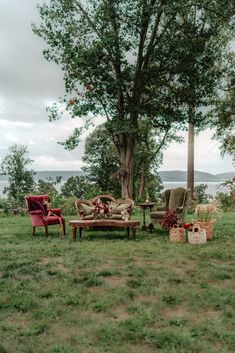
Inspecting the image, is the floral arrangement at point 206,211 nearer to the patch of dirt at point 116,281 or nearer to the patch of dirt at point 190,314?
the patch of dirt at point 116,281

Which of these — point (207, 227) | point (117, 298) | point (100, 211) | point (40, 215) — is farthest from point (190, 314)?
point (40, 215)

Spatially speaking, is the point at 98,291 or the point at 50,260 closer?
the point at 98,291

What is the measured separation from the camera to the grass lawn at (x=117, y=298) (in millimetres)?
3670

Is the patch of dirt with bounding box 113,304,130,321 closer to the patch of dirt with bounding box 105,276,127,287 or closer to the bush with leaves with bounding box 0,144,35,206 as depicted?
the patch of dirt with bounding box 105,276,127,287

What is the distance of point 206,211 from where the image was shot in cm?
941

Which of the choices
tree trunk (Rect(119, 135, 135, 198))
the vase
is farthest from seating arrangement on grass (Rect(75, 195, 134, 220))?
tree trunk (Rect(119, 135, 135, 198))

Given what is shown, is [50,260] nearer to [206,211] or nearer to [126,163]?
[206,211]

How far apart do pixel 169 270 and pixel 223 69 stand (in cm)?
1062

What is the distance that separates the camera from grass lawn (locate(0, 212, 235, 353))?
3.67 meters

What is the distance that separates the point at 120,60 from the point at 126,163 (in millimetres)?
3423

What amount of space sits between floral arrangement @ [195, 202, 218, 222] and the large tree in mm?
4800

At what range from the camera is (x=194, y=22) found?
14.8 metres

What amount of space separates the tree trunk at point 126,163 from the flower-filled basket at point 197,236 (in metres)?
6.42

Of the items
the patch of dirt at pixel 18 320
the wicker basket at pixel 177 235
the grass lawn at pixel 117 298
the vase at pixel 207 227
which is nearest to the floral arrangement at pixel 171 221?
the wicker basket at pixel 177 235
